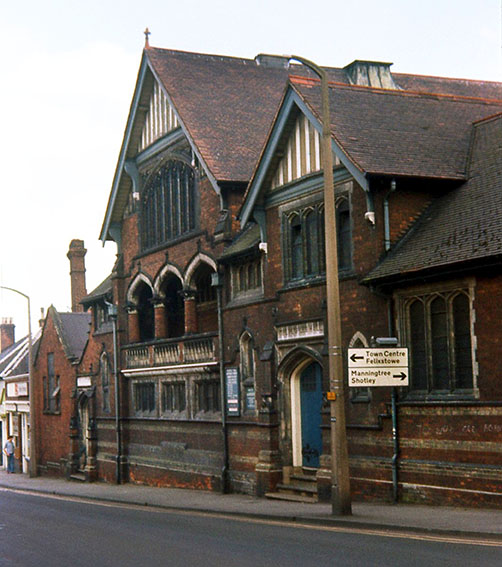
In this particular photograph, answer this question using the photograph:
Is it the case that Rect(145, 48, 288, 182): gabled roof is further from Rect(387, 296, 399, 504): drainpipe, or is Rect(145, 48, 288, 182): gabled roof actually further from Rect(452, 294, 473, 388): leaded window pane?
Rect(452, 294, 473, 388): leaded window pane

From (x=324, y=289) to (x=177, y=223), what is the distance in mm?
9825

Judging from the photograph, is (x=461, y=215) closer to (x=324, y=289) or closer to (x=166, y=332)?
(x=324, y=289)

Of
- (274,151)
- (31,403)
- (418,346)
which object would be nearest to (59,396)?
(31,403)

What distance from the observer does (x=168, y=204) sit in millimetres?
32906

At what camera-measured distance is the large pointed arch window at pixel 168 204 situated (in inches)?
1227

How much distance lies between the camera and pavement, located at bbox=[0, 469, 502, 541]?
15.5 metres

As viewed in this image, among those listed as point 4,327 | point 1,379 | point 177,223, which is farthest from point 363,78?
point 4,327

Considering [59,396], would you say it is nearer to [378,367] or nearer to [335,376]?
[335,376]

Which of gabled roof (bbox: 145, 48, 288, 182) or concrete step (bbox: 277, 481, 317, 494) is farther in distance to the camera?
gabled roof (bbox: 145, 48, 288, 182)

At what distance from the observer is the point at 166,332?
110 ft

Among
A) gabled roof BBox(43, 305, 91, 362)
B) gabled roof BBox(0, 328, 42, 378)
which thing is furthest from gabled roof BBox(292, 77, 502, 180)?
gabled roof BBox(0, 328, 42, 378)

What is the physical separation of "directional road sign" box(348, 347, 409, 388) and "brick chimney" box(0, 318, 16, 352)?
57677 millimetres

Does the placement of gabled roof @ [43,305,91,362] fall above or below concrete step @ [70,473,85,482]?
above

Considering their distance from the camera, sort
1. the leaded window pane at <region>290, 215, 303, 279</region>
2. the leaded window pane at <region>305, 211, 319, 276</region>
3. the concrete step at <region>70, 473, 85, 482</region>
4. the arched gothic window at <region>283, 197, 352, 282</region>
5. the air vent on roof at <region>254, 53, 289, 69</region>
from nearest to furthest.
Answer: the arched gothic window at <region>283, 197, 352, 282</region>
the leaded window pane at <region>305, 211, 319, 276</region>
the leaded window pane at <region>290, 215, 303, 279</region>
the air vent on roof at <region>254, 53, 289, 69</region>
the concrete step at <region>70, 473, 85, 482</region>
